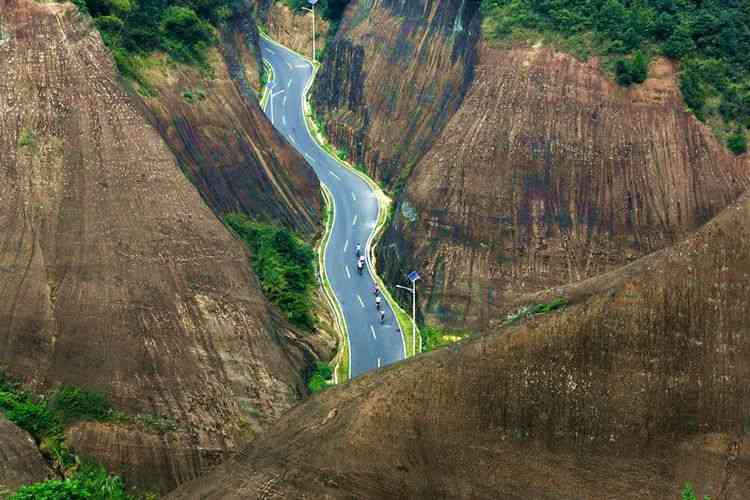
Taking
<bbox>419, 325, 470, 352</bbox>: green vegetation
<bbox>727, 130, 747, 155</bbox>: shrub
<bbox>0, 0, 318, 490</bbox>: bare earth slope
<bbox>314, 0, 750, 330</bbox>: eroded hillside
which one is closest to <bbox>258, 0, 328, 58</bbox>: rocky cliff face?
<bbox>314, 0, 750, 330</bbox>: eroded hillside

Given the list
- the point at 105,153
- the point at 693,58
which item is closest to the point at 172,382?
the point at 105,153

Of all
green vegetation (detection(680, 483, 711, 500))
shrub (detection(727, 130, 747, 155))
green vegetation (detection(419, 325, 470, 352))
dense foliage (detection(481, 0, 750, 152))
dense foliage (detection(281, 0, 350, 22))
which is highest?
dense foliage (detection(481, 0, 750, 152))

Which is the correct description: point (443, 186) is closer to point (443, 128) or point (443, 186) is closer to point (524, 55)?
point (443, 128)

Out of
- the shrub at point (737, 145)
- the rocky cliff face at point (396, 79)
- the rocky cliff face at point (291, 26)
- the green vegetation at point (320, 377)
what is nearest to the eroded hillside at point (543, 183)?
the shrub at point (737, 145)

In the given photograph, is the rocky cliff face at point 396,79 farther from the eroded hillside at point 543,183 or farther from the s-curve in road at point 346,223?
the eroded hillside at point 543,183

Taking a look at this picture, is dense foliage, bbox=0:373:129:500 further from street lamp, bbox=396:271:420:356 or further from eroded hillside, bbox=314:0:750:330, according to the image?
eroded hillside, bbox=314:0:750:330

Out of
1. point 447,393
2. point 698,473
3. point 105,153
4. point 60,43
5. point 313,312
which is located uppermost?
point 60,43

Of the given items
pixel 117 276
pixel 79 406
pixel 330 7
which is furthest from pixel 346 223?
pixel 330 7
